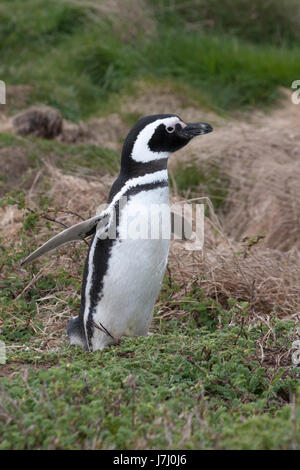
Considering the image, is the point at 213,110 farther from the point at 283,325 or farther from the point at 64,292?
the point at 283,325

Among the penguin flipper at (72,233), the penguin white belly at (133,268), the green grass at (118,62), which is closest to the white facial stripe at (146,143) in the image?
the penguin white belly at (133,268)

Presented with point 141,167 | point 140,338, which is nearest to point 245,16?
point 141,167

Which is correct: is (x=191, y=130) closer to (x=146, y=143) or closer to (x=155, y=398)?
(x=146, y=143)

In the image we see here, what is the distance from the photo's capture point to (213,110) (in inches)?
346

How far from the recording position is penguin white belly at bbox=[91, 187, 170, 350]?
3396 millimetres

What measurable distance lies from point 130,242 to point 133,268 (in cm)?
12

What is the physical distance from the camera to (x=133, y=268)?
11.2 ft

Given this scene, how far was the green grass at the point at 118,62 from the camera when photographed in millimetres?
9109

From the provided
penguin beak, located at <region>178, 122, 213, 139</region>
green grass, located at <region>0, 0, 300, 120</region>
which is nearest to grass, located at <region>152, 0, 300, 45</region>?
green grass, located at <region>0, 0, 300, 120</region>

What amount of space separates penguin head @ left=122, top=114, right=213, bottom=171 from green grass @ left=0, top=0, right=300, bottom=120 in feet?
16.4

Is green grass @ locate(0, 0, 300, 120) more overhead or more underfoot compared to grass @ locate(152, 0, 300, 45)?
more underfoot

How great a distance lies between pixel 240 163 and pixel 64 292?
2661mm

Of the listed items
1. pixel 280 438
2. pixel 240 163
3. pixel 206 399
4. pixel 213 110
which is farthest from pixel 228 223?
pixel 280 438

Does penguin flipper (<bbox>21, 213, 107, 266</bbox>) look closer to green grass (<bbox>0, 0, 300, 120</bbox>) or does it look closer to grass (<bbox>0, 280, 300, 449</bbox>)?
grass (<bbox>0, 280, 300, 449</bbox>)
